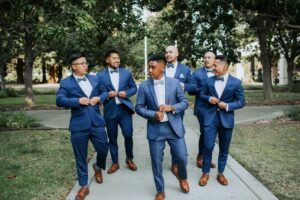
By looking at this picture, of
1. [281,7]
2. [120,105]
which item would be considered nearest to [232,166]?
[120,105]

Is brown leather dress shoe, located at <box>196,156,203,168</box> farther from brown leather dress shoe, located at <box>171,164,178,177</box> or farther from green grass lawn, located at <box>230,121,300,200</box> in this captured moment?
green grass lawn, located at <box>230,121,300,200</box>

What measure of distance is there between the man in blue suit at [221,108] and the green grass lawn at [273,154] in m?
0.90

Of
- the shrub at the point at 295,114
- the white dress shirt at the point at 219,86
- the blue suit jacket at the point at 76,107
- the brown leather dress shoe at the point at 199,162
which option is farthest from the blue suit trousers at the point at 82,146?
the shrub at the point at 295,114

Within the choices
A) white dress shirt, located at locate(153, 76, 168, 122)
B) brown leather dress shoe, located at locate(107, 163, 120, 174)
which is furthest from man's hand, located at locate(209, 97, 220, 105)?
brown leather dress shoe, located at locate(107, 163, 120, 174)

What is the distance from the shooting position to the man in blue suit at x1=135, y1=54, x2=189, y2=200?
20.9ft

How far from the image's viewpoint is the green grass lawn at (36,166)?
6957 mm

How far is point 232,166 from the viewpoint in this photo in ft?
27.3

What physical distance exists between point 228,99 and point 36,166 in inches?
146

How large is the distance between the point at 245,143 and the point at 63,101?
534cm

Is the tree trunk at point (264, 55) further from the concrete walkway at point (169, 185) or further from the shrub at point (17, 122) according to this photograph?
the concrete walkway at point (169, 185)

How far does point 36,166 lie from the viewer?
865cm

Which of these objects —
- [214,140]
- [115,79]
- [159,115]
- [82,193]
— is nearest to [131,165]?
[115,79]

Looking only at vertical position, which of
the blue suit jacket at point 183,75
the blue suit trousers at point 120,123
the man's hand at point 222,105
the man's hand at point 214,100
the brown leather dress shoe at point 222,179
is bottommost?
the brown leather dress shoe at point 222,179

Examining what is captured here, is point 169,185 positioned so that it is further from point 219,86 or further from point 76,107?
point 76,107
